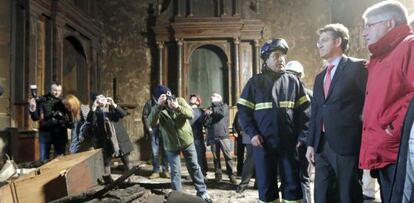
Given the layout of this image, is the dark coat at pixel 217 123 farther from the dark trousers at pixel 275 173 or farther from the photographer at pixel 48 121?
the dark trousers at pixel 275 173

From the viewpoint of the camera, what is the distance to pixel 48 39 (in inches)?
323

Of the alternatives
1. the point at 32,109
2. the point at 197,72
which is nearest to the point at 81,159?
the point at 32,109

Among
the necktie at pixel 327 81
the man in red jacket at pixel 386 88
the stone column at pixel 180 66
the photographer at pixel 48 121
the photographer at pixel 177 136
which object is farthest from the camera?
the stone column at pixel 180 66

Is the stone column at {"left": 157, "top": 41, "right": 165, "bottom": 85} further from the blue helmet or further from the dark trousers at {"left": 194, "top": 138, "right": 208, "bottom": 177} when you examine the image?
the blue helmet

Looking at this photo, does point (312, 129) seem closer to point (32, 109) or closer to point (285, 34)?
point (32, 109)

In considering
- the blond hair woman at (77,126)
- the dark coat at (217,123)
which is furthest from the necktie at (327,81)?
the dark coat at (217,123)

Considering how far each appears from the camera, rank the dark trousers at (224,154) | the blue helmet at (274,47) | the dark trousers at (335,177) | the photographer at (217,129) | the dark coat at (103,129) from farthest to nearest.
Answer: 1. the photographer at (217,129)
2. the dark trousers at (224,154)
3. the dark coat at (103,129)
4. the blue helmet at (274,47)
5. the dark trousers at (335,177)

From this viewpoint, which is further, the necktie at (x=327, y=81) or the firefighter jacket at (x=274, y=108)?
the firefighter jacket at (x=274, y=108)

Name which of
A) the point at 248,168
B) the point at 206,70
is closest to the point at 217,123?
the point at 248,168

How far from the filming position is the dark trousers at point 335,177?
9.01 ft

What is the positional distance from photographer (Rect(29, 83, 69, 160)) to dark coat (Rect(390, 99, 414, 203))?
15.2 feet

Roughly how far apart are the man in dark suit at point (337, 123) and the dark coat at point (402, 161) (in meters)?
0.64

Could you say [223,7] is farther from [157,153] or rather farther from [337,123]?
[337,123]

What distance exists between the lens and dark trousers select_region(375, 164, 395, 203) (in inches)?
92.0
